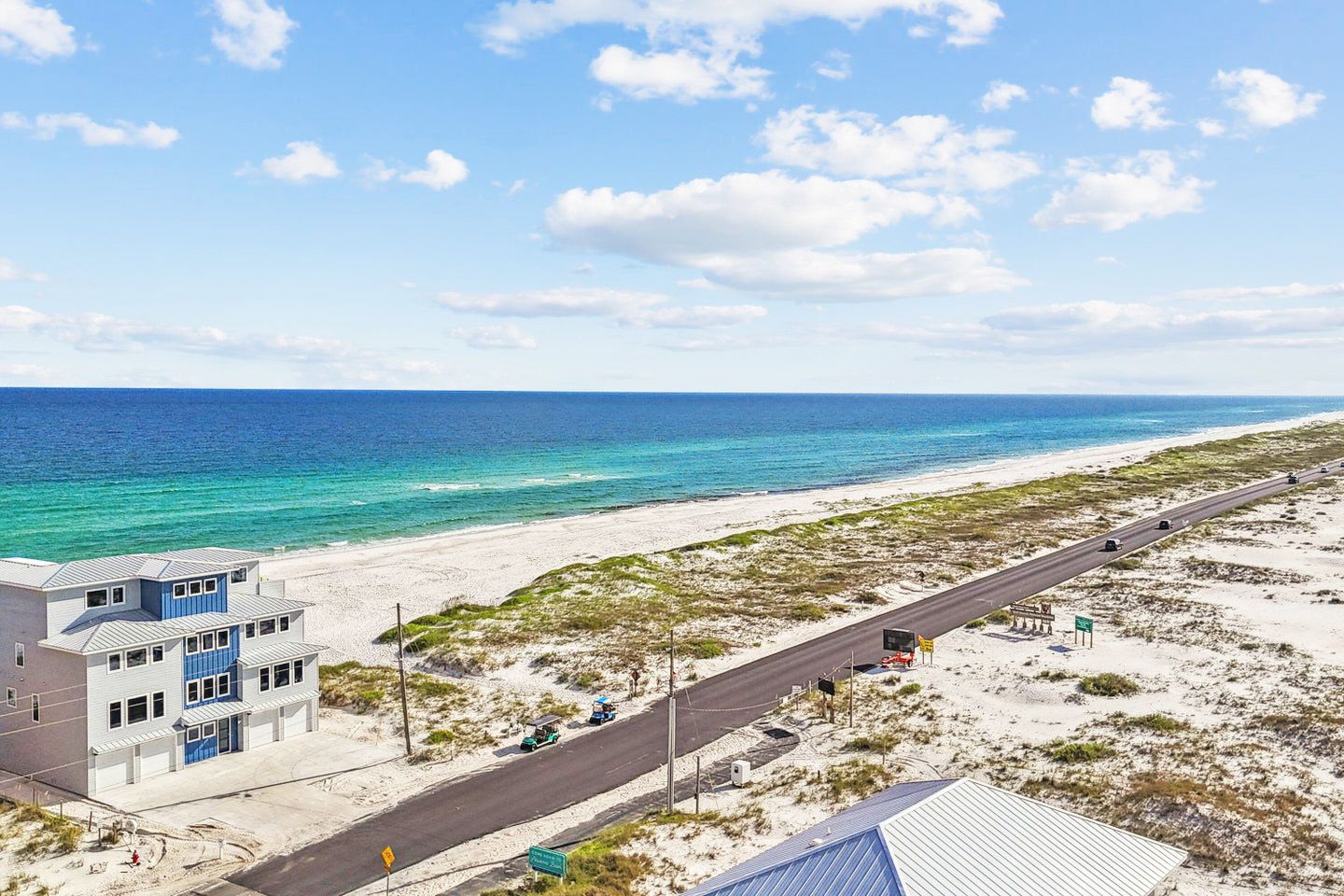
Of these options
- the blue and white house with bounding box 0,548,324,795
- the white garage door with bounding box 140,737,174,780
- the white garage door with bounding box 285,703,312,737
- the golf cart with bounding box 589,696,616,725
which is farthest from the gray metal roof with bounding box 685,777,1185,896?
the white garage door with bounding box 285,703,312,737

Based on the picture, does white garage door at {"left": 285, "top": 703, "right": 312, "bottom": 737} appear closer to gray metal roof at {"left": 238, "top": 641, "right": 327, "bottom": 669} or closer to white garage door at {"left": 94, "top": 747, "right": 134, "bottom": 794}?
gray metal roof at {"left": 238, "top": 641, "right": 327, "bottom": 669}

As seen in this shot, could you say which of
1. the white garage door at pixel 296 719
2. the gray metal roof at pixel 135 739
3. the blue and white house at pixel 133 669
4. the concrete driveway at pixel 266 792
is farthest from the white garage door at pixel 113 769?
the white garage door at pixel 296 719

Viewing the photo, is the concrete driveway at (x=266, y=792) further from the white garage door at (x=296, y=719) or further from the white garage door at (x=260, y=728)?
the white garage door at (x=296, y=719)

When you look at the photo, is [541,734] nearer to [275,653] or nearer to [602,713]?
[602,713]

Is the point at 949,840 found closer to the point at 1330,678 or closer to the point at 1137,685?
the point at 1137,685

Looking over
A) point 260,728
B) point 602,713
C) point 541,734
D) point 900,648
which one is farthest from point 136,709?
point 900,648
